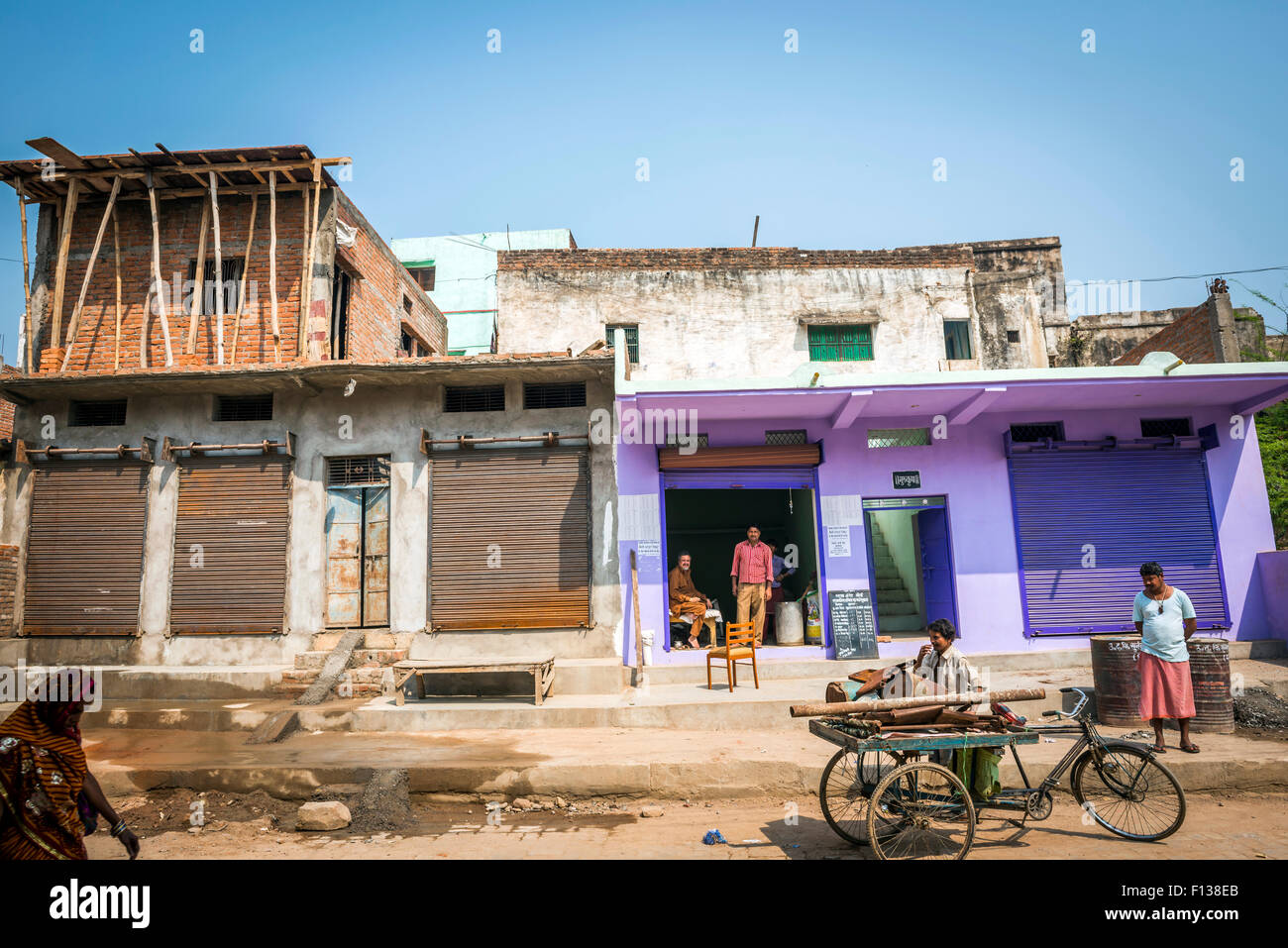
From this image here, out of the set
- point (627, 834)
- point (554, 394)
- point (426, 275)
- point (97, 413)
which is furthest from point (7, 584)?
point (426, 275)

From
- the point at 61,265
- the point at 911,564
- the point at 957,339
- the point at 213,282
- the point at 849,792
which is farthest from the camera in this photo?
the point at 957,339

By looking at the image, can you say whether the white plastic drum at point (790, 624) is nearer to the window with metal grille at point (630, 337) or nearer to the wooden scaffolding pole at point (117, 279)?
the window with metal grille at point (630, 337)

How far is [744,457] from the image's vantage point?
11.5 metres

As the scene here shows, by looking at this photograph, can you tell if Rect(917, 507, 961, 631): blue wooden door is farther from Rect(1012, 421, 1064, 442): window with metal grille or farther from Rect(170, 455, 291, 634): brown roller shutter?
Rect(170, 455, 291, 634): brown roller shutter

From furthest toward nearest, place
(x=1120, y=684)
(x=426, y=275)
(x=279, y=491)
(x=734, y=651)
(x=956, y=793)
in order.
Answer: (x=426, y=275), (x=279, y=491), (x=734, y=651), (x=1120, y=684), (x=956, y=793)

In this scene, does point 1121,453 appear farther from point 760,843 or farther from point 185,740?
point 185,740

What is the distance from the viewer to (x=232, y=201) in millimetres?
13188

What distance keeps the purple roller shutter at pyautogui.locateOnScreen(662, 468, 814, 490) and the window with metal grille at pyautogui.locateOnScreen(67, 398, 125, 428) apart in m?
9.09

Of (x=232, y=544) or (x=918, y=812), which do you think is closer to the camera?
(x=918, y=812)

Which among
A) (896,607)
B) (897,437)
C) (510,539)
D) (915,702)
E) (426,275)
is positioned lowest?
(915,702)

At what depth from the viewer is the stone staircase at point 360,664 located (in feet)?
34.6

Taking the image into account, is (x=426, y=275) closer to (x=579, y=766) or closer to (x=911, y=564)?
(x=911, y=564)

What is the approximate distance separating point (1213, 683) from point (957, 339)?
1083 cm

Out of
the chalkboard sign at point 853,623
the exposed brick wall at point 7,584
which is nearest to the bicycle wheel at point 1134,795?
the chalkboard sign at point 853,623
